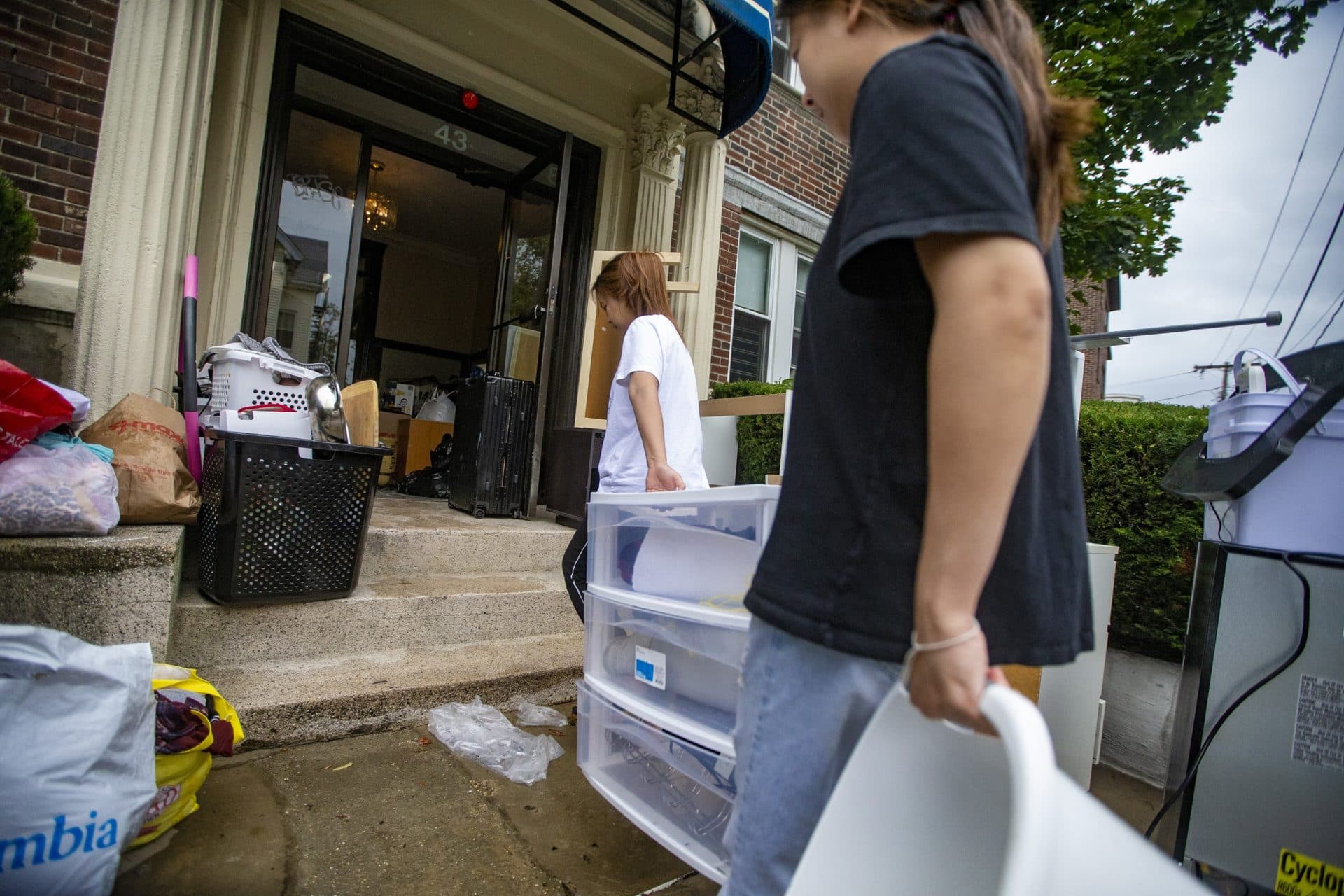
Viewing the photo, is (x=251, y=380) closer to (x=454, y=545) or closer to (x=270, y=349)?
(x=270, y=349)

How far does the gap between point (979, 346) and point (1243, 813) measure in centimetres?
185

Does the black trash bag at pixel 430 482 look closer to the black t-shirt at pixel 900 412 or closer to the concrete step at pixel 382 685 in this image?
the concrete step at pixel 382 685

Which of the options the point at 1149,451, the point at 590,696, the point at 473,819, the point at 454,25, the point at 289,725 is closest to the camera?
the point at 590,696

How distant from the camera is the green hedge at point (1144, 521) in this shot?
291 cm

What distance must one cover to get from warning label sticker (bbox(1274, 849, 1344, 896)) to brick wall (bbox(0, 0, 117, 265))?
5.26 metres

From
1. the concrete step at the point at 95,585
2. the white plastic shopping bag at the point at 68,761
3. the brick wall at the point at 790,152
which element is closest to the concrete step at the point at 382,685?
the concrete step at the point at 95,585

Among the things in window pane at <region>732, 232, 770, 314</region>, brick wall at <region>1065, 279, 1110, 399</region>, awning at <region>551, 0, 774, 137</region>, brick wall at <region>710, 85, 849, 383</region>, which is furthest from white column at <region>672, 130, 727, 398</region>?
brick wall at <region>1065, 279, 1110, 399</region>

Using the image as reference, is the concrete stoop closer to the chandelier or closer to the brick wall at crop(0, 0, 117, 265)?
the brick wall at crop(0, 0, 117, 265)

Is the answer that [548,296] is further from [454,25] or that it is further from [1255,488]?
[1255,488]

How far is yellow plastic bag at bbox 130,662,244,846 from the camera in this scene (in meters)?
1.80

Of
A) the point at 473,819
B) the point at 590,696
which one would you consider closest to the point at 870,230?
the point at 590,696

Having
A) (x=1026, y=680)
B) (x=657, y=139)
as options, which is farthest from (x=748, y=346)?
(x=1026, y=680)

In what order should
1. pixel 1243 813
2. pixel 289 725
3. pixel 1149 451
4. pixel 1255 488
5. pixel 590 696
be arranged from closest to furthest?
pixel 1243 813, pixel 1255 488, pixel 590 696, pixel 289 725, pixel 1149 451

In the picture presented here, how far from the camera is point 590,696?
6.41 feet
